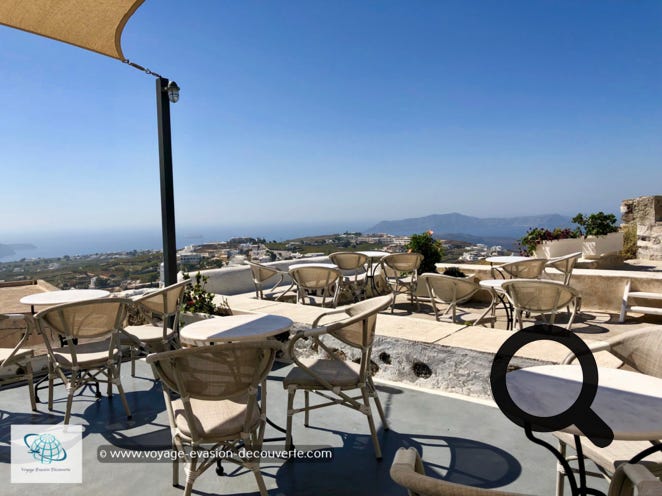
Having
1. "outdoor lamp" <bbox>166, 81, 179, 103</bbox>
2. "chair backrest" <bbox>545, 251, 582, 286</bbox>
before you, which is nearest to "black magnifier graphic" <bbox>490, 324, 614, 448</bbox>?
"outdoor lamp" <bbox>166, 81, 179, 103</bbox>

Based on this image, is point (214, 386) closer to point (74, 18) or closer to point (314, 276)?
Answer: point (74, 18)

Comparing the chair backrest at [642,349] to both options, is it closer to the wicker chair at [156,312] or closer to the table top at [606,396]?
the table top at [606,396]

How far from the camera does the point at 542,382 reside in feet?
4.41

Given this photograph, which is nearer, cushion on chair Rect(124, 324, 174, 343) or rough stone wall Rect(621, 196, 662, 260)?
cushion on chair Rect(124, 324, 174, 343)

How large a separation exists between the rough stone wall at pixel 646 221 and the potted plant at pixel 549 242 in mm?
2263

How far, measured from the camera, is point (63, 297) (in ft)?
10.9

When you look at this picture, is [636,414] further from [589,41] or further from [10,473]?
[589,41]

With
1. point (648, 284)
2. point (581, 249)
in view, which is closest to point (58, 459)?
point (648, 284)

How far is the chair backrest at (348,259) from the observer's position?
19.3ft

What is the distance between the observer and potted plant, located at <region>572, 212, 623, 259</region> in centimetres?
986

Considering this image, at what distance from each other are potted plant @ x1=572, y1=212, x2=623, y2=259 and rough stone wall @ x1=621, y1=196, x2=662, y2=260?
0.95 meters

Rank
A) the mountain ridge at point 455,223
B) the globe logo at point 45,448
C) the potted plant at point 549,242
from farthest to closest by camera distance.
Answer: the mountain ridge at point 455,223 → the potted plant at point 549,242 → the globe logo at point 45,448

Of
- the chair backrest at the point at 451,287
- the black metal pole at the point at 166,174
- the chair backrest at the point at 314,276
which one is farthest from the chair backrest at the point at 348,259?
the black metal pole at the point at 166,174

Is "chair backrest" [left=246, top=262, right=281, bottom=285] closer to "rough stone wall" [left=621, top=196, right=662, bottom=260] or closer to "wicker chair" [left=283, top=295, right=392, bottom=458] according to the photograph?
"wicker chair" [left=283, top=295, right=392, bottom=458]
